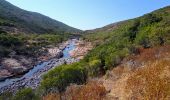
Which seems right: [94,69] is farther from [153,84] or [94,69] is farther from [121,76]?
[153,84]

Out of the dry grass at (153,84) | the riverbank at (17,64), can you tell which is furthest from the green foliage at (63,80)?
the riverbank at (17,64)

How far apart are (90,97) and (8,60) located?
73120 mm

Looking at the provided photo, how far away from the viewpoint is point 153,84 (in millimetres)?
11344

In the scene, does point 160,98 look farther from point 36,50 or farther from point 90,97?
point 36,50

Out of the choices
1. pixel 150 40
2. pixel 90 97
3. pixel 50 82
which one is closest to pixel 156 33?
pixel 150 40

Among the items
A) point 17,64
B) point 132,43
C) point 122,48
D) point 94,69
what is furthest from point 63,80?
point 17,64

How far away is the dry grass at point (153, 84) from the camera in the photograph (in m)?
11.3

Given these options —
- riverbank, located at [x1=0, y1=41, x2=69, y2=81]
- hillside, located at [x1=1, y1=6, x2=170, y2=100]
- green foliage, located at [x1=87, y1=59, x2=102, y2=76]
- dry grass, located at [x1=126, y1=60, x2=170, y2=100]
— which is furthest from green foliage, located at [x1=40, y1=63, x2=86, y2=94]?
riverbank, located at [x1=0, y1=41, x2=69, y2=81]

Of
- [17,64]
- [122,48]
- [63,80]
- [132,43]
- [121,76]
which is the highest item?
[132,43]

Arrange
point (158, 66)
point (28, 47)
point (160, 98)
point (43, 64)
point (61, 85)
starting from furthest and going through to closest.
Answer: point (28, 47) < point (43, 64) < point (61, 85) < point (158, 66) < point (160, 98)

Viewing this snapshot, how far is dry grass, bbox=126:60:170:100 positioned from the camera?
37.0ft

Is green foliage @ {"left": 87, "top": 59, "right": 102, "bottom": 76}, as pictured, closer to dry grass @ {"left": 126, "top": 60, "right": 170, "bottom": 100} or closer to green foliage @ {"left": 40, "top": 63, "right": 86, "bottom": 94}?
green foliage @ {"left": 40, "top": 63, "right": 86, "bottom": 94}

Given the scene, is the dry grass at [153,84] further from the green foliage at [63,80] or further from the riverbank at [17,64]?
the riverbank at [17,64]

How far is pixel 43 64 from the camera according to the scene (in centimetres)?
9488
